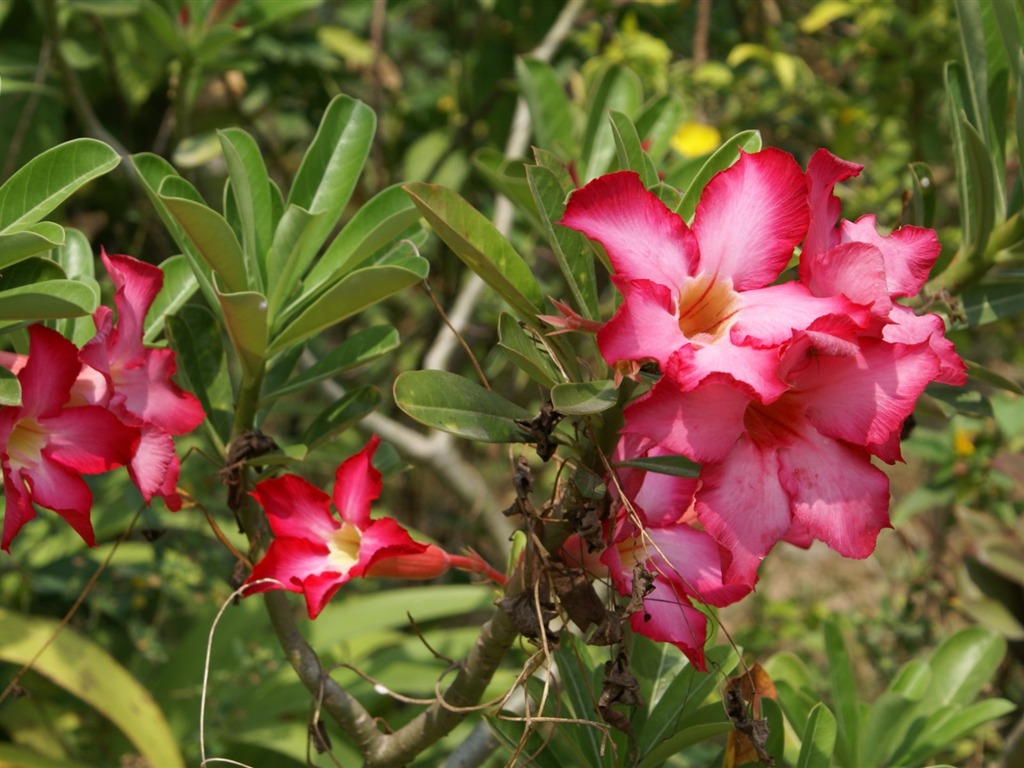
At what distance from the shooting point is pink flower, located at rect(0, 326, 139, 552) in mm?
759

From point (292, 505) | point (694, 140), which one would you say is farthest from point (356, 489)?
point (694, 140)

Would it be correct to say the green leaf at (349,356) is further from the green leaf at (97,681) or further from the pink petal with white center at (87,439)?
the green leaf at (97,681)

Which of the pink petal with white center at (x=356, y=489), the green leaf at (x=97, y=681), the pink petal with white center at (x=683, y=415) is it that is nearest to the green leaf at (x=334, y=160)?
the pink petal with white center at (x=356, y=489)

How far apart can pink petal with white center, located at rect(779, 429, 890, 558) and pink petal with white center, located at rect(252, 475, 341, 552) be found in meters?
0.38

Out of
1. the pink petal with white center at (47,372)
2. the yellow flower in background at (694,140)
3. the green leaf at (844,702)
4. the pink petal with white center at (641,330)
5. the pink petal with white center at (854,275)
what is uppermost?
the pink petal with white center at (854,275)

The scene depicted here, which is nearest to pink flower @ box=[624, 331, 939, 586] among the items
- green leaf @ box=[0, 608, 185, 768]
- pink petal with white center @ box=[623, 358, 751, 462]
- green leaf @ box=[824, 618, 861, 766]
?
pink petal with white center @ box=[623, 358, 751, 462]

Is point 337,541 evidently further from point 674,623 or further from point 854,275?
point 854,275

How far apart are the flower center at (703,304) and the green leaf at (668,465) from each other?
92 millimetres

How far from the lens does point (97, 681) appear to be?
5.45 ft

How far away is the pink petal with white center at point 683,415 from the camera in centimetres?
63

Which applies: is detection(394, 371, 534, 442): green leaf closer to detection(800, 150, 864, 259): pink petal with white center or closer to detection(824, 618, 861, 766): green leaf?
detection(800, 150, 864, 259): pink petal with white center

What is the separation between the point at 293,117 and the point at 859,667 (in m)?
2.11

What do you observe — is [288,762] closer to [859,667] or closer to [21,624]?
[21,624]

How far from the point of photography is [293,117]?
242cm
